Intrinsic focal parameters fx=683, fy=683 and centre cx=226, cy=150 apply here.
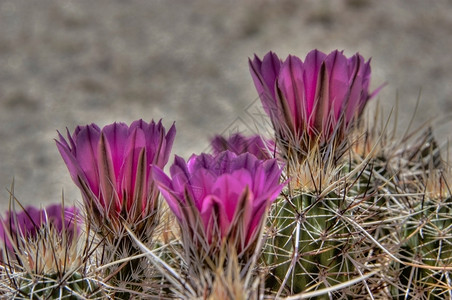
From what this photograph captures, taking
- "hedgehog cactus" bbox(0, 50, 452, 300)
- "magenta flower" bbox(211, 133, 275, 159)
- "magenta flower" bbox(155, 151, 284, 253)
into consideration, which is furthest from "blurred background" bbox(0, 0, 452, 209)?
"magenta flower" bbox(155, 151, 284, 253)

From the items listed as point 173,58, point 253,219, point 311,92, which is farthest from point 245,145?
point 173,58

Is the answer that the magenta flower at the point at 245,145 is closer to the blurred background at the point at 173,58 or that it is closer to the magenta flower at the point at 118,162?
the magenta flower at the point at 118,162

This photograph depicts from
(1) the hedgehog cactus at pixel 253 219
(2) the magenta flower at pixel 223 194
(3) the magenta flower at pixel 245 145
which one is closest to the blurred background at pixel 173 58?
(3) the magenta flower at pixel 245 145

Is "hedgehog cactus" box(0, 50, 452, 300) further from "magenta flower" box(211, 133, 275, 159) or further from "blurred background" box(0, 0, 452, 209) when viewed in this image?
"blurred background" box(0, 0, 452, 209)

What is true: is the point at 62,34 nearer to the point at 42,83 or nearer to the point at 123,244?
the point at 42,83

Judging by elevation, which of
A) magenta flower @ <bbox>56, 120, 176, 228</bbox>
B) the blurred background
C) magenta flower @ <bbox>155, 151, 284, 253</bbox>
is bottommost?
magenta flower @ <bbox>155, 151, 284, 253</bbox>

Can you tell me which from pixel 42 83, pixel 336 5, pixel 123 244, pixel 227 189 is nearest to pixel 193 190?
pixel 227 189

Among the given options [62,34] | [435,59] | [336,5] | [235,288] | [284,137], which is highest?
[62,34]
